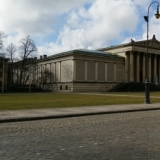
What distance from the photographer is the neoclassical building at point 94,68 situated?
88.7 m

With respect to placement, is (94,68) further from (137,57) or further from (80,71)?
(137,57)

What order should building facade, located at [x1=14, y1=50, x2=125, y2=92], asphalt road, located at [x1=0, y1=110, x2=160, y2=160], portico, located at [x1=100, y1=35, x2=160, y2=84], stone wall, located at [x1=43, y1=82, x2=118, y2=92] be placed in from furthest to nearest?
1. portico, located at [x1=100, y1=35, x2=160, y2=84]
2. building facade, located at [x1=14, y1=50, x2=125, y2=92]
3. stone wall, located at [x1=43, y1=82, x2=118, y2=92]
4. asphalt road, located at [x1=0, y1=110, x2=160, y2=160]

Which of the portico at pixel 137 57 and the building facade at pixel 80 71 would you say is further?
the portico at pixel 137 57

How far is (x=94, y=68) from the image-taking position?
92.4m

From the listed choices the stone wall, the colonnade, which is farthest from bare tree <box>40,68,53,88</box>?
the colonnade

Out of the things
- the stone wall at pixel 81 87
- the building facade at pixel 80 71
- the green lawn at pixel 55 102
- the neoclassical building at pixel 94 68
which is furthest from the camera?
the neoclassical building at pixel 94 68

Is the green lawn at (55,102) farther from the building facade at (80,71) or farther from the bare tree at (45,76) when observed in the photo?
the bare tree at (45,76)

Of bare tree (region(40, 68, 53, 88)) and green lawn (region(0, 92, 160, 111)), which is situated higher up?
bare tree (region(40, 68, 53, 88))

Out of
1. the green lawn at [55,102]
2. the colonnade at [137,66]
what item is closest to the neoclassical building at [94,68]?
the colonnade at [137,66]

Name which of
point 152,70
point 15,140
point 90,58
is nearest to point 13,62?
point 90,58

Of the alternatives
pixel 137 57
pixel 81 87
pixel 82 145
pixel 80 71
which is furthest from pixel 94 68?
pixel 82 145

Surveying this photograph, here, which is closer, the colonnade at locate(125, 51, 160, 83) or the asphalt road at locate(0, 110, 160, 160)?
the asphalt road at locate(0, 110, 160, 160)

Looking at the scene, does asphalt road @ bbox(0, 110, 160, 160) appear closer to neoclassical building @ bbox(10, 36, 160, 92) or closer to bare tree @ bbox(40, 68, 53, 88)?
neoclassical building @ bbox(10, 36, 160, 92)

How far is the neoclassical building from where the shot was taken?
88.7 meters
